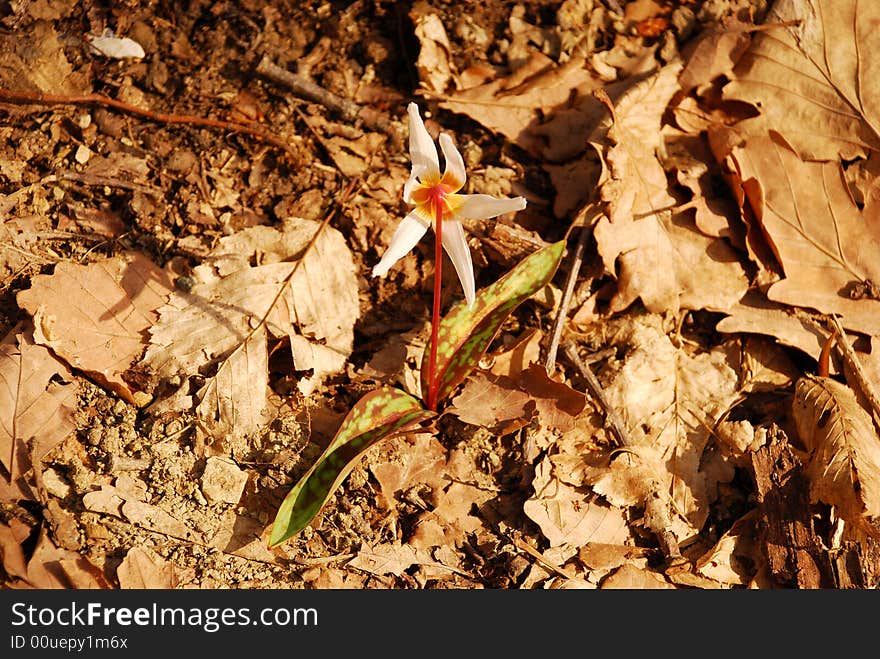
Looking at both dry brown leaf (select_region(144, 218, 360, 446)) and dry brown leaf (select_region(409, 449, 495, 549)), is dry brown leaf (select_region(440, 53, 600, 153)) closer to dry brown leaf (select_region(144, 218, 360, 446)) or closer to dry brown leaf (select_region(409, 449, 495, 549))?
dry brown leaf (select_region(144, 218, 360, 446))

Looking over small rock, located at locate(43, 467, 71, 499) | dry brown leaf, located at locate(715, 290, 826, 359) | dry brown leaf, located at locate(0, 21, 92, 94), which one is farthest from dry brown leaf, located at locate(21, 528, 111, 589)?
dry brown leaf, located at locate(715, 290, 826, 359)

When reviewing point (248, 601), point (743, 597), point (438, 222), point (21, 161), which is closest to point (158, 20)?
point (21, 161)

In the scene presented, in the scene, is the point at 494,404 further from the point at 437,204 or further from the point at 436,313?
the point at 437,204

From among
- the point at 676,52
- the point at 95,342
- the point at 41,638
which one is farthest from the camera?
the point at 676,52

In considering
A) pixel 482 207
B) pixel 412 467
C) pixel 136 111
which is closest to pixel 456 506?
pixel 412 467

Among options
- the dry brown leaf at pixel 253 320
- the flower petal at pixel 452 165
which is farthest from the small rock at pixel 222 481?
the flower petal at pixel 452 165

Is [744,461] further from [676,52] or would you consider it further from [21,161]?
[21,161]

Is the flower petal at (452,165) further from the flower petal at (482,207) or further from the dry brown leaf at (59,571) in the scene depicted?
the dry brown leaf at (59,571)
